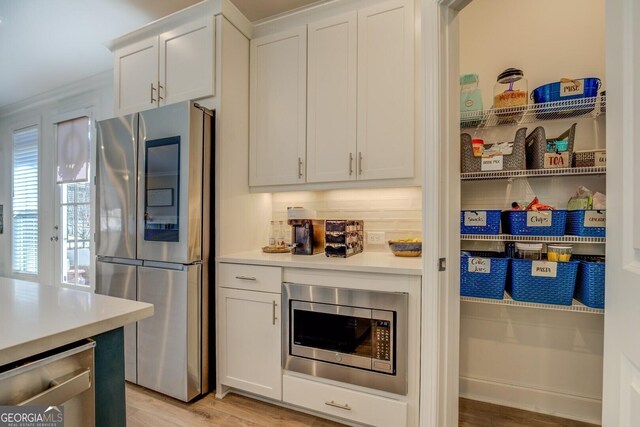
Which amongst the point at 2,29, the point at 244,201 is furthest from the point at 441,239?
the point at 2,29

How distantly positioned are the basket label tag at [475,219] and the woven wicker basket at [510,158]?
26 cm

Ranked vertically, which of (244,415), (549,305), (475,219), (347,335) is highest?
(475,219)

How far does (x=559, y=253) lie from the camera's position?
5.33 feet

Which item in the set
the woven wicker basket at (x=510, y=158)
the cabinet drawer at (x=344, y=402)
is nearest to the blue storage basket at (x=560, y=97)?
the woven wicker basket at (x=510, y=158)

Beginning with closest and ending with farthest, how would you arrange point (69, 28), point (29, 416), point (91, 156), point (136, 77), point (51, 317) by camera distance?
point (29, 416), point (51, 317), point (136, 77), point (69, 28), point (91, 156)

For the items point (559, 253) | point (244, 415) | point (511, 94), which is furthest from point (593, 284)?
point (244, 415)

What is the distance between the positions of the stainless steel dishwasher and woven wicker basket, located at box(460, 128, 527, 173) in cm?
191

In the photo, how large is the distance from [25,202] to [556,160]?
19.0ft

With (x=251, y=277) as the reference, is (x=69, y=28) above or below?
above

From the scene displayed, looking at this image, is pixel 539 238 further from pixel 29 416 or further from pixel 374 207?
pixel 29 416

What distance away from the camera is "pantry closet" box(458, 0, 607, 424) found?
1.73 metres

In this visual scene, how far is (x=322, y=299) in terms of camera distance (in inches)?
67.3

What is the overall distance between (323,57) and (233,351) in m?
2.02

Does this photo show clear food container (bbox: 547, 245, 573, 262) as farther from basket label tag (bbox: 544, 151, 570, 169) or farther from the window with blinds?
the window with blinds
